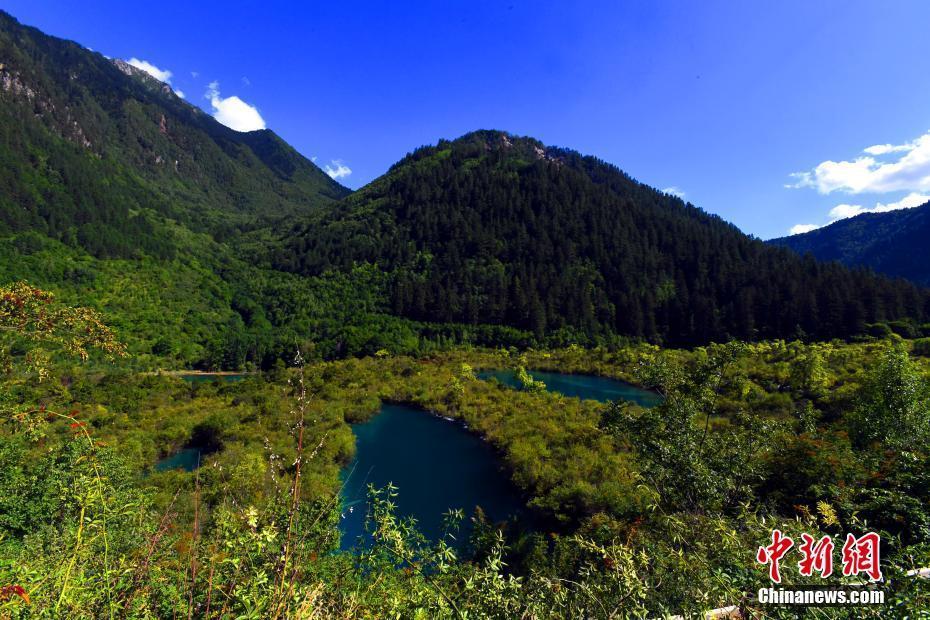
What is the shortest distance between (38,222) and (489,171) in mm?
121968

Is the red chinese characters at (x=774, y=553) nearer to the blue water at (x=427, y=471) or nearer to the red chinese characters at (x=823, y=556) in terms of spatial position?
the red chinese characters at (x=823, y=556)

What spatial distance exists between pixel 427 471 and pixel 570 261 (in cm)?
9300

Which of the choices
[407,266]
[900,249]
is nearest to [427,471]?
[407,266]

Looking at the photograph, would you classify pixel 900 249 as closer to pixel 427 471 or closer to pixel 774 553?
pixel 427 471

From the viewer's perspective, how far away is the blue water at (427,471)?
798 inches

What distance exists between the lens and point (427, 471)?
26.5 m

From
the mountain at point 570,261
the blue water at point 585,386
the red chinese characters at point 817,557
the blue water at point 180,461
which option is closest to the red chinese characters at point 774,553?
the red chinese characters at point 817,557

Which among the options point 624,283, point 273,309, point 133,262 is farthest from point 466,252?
point 133,262

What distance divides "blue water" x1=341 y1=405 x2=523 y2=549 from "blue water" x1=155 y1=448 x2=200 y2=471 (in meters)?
10.2

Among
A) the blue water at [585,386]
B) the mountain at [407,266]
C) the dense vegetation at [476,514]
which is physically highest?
the mountain at [407,266]

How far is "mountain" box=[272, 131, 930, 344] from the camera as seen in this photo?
7619 centimetres

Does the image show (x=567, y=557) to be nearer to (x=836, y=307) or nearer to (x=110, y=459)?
(x=110, y=459)

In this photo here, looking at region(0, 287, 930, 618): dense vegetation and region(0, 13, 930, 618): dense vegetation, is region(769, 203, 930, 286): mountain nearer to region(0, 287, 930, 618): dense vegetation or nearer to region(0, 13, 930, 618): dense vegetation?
region(0, 13, 930, 618): dense vegetation

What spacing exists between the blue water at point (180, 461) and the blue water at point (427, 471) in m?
10.2
